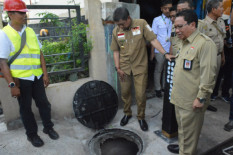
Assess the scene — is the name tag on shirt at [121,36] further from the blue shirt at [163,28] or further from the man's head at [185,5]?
the blue shirt at [163,28]

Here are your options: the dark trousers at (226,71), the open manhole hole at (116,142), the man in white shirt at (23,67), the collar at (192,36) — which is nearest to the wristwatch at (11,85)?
the man in white shirt at (23,67)

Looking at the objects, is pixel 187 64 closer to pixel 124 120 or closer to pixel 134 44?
pixel 134 44

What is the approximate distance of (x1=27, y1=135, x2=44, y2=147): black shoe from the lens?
8.73ft

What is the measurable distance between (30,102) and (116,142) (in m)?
1.54

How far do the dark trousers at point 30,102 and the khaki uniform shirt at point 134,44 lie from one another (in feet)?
4.48

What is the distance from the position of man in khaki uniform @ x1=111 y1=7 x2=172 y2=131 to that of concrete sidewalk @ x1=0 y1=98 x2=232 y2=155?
0.84 feet

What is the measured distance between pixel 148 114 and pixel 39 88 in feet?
7.00

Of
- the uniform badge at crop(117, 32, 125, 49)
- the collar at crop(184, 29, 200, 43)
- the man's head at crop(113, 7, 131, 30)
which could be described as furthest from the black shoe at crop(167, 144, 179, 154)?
the man's head at crop(113, 7, 131, 30)

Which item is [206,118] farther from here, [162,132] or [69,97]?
[69,97]

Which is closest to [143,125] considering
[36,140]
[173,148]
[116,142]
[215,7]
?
[116,142]

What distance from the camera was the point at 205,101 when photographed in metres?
1.97

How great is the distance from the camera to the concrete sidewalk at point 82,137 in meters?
2.60

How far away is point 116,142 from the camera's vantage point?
308cm

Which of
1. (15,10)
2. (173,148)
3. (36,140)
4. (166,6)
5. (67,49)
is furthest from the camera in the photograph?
(166,6)
